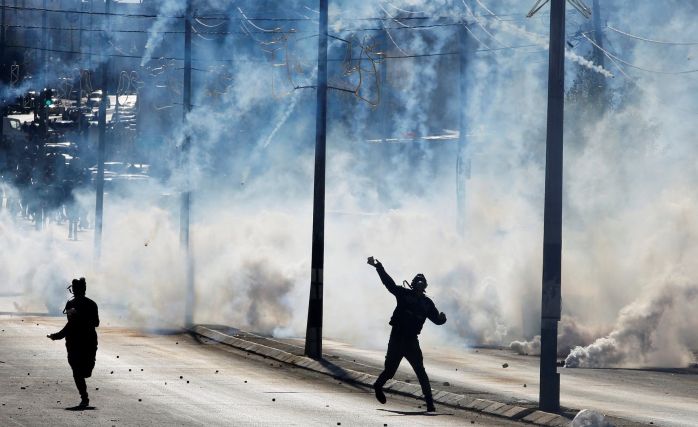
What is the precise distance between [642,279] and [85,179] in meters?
36.5

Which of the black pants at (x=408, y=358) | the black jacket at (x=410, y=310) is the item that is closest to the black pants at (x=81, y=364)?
the black pants at (x=408, y=358)

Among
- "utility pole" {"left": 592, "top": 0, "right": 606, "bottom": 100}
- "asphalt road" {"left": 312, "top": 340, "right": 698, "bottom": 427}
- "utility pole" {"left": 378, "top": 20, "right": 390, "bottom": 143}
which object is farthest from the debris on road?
"utility pole" {"left": 378, "top": 20, "right": 390, "bottom": 143}

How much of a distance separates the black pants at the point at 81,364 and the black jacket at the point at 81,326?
9 cm

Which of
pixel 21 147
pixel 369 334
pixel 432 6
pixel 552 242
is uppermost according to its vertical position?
pixel 432 6

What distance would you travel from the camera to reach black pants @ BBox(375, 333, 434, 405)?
13.2 meters

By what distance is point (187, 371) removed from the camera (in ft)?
55.0

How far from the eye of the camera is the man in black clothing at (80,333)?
12.7 meters

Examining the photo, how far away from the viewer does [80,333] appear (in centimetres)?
1282

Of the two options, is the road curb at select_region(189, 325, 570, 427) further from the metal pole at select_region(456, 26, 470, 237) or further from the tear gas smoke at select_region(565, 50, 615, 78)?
the tear gas smoke at select_region(565, 50, 615, 78)

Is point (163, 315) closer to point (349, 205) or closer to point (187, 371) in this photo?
point (187, 371)

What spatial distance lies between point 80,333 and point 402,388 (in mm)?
4590

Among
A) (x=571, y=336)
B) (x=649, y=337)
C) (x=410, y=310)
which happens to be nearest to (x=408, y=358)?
(x=410, y=310)

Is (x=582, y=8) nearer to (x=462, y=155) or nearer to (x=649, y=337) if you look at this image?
(x=649, y=337)

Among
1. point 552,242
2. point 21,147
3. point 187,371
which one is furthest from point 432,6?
point 21,147
